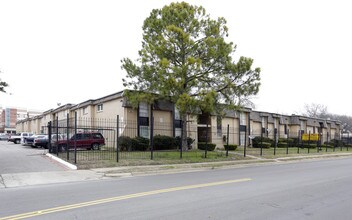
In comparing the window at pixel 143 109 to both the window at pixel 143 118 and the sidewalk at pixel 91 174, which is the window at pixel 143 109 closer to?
the window at pixel 143 118

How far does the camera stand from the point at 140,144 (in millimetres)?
23625

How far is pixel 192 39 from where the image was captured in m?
22.7

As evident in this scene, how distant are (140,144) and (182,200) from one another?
634 inches

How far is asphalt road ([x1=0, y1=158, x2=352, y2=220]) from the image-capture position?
6453mm

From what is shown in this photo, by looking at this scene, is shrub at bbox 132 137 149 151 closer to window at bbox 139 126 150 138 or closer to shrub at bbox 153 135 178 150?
shrub at bbox 153 135 178 150

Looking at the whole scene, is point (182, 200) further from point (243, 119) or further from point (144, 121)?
point (243, 119)

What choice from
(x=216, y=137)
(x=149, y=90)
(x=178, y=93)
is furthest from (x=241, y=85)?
(x=216, y=137)

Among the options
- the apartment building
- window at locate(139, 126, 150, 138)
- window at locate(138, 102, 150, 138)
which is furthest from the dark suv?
window at locate(138, 102, 150, 138)

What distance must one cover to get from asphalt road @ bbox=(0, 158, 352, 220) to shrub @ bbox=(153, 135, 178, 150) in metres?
14.8

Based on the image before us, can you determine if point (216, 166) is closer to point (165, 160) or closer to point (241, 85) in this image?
point (165, 160)

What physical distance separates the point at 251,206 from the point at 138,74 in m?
18.1

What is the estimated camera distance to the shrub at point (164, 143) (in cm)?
2570

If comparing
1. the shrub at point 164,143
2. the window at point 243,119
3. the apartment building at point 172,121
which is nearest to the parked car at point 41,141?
the apartment building at point 172,121

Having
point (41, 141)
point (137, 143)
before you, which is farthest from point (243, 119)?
point (41, 141)
